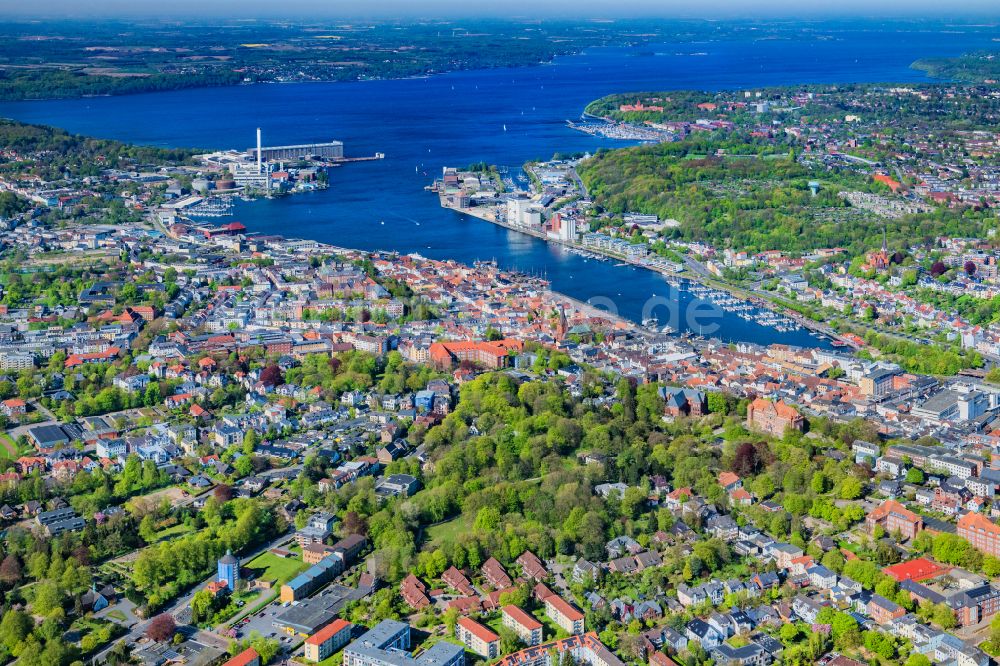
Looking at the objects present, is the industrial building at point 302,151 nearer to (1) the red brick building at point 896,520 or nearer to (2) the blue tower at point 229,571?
(2) the blue tower at point 229,571

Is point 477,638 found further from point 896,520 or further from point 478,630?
point 896,520

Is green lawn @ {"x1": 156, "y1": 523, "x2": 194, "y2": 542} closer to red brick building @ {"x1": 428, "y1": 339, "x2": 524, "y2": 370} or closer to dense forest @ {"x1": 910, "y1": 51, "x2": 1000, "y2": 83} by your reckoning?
red brick building @ {"x1": 428, "y1": 339, "x2": 524, "y2": 370}

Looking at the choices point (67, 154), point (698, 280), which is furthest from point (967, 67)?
point (67, 154)

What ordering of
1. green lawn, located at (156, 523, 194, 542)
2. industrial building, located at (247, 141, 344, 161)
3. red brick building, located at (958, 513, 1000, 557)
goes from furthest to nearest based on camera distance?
industrial building, located at (247, 141, 344, 161)
green lawn, located at (156, 523, 194, 542)
red brick building, located at (958, 513, 1000, 557)

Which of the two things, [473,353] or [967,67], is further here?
[967,67]

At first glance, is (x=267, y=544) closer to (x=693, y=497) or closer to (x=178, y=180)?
(x=693, y=497)

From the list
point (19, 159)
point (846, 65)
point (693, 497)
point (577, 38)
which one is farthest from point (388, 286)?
point (577, 38)

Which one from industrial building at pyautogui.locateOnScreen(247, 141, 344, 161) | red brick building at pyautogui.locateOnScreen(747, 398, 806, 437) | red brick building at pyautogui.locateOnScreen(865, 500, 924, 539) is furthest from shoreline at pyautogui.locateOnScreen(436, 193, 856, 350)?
industrial building at pyautogui.locateOnScreen(247, 141, 344, 161)

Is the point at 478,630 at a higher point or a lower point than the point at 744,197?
lower
